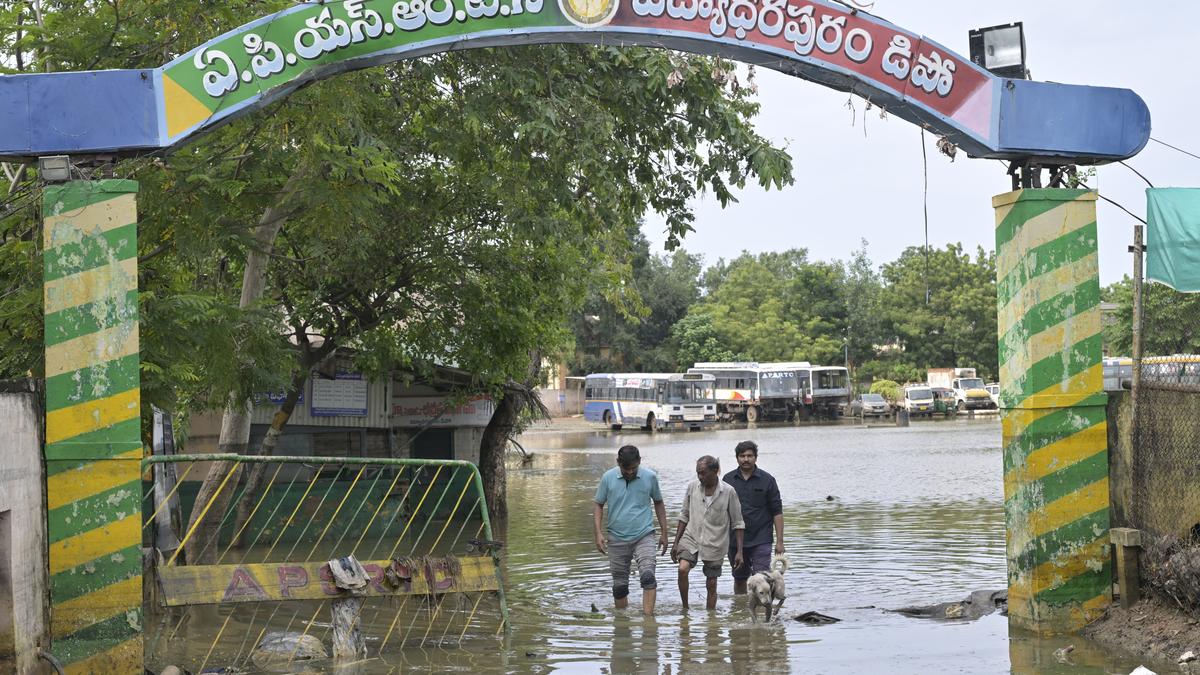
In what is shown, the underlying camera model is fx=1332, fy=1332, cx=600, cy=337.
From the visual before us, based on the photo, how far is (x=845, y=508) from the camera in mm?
23422

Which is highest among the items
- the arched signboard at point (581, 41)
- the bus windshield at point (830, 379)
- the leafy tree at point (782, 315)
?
the leafy tree at point (782, 315)

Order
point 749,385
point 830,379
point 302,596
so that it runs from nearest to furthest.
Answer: point 302,596
point 749,385
point 830,379

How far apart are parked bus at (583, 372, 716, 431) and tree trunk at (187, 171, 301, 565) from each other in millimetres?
47004

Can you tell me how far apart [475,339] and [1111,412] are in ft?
35.8

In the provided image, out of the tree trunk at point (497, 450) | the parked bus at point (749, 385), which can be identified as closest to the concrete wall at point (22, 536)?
the tree trunk at point (497, 450)

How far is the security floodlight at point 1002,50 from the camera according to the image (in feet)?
33.4

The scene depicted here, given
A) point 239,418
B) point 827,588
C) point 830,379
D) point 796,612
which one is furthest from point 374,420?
point 830,379

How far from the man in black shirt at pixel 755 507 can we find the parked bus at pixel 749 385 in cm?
5374

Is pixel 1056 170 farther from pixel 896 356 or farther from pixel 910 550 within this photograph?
pixel 896 356

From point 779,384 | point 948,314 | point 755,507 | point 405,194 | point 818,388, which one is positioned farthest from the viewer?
point 948,314

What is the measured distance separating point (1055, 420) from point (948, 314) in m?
77.1

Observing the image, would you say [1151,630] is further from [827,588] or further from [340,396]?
[340,396]

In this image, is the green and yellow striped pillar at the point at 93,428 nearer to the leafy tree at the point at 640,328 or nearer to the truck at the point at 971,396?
the truck at the point at 971,396

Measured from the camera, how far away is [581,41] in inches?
377
